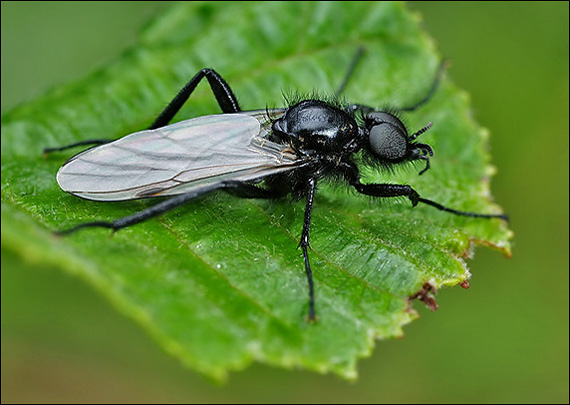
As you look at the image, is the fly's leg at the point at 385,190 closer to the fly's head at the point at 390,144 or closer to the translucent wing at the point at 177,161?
the fly's head at the point at 390,144

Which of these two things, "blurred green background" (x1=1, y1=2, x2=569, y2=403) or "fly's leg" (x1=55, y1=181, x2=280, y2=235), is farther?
"blurred green background" (x1=1, y1=2, x2=569, y2=403)

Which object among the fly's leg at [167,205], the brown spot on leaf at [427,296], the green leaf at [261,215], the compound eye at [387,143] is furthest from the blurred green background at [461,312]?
the brown spot on leaf at [427,296]

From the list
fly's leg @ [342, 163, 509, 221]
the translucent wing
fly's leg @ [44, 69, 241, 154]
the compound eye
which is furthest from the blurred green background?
the compound eye

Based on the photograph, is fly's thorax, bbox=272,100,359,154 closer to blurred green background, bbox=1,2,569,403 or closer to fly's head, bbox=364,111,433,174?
fly's head, bbox=364,111,433,174

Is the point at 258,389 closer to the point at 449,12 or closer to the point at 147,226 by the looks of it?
the point at 147,226

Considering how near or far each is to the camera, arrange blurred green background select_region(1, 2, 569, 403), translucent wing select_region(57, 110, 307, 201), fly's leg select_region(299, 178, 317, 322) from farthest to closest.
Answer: blurred green background select_region(1, 2, 569, 403), translucent wing select_region(57, 110, 307, 201), fly's leg select_region(299, 178, 317, 322)

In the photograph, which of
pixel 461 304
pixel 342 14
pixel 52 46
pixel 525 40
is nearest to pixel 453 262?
pixel 461 304
